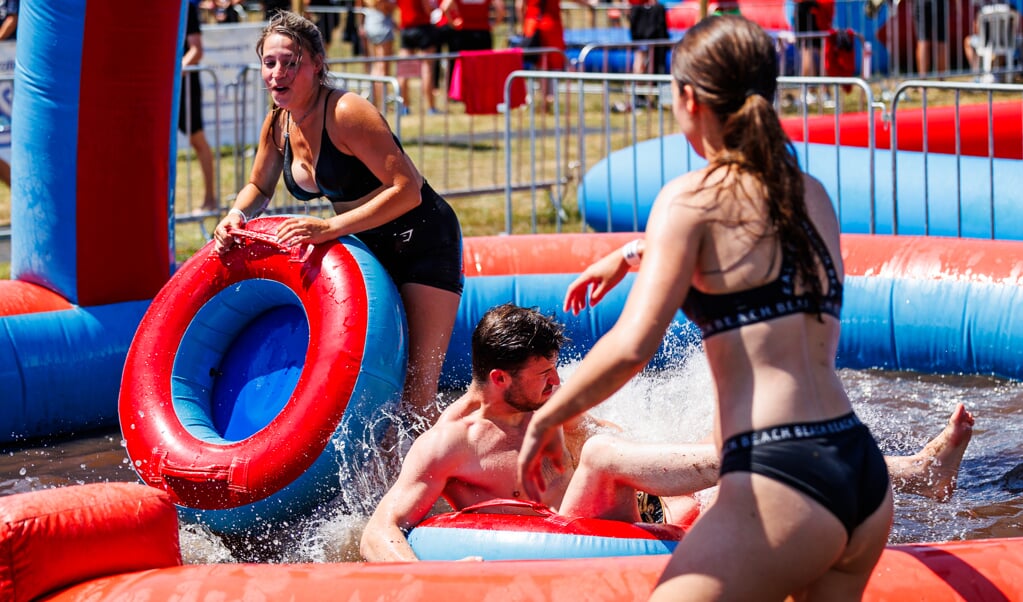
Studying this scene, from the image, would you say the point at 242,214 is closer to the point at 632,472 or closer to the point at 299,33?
the point at 299,33

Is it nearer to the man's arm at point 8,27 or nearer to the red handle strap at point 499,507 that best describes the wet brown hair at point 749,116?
the red handle strap at point 499,507

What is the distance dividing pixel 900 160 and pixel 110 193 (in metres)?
4.20

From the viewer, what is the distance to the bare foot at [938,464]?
3711 millimetres

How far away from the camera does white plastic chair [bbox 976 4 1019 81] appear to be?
45.8 feet

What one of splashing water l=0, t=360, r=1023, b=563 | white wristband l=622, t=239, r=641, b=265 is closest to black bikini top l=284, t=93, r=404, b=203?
splashing water l=0, t=360, r=1023, b=563

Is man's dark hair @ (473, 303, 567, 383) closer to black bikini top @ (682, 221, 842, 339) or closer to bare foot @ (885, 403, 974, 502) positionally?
Answer: bare foot @ (885, 403, 974, 502)

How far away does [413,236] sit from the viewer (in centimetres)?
436

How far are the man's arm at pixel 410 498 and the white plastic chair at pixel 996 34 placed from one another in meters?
11.9

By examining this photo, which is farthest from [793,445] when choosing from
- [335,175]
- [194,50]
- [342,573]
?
[194,50]

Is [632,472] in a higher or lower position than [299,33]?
lower

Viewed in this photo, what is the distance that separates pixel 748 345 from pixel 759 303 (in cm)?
7

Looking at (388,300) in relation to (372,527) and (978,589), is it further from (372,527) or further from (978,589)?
(978,589)

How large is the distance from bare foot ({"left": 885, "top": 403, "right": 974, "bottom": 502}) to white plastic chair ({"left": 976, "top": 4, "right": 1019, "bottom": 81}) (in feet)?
36.4

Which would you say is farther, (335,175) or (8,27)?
(8,27)
